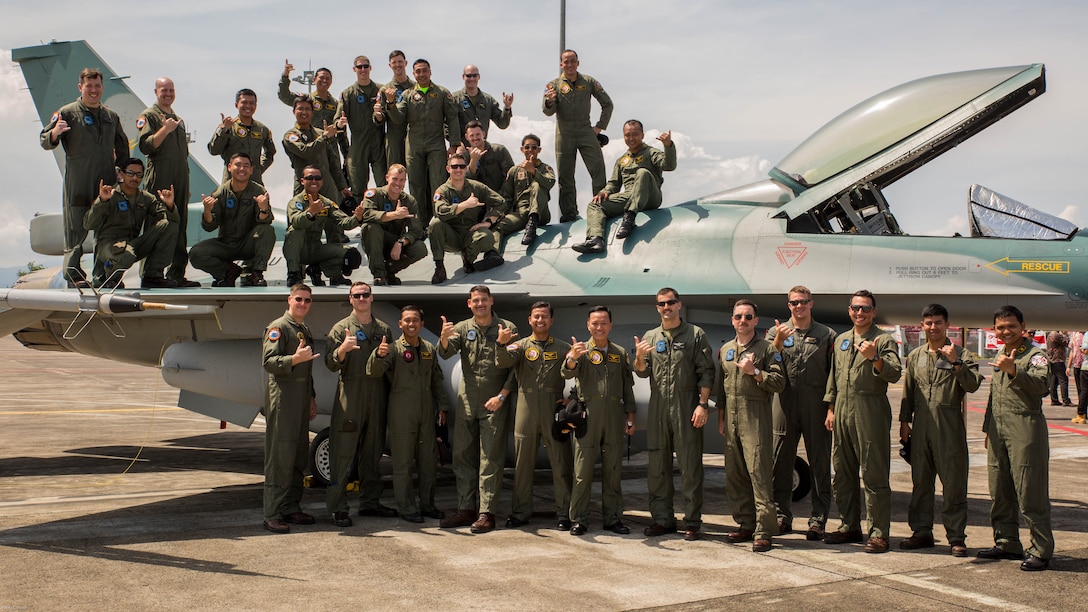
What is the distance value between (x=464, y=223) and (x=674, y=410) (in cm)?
365

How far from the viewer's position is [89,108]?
8.91 metres

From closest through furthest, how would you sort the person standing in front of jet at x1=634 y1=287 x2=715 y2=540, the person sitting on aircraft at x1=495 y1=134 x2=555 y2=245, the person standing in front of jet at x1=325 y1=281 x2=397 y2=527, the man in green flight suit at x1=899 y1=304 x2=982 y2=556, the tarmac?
the tarmac, the man in green flight suit at x1=899 y1=304 x2=982 y2=556, the person standing in front of jet at x1=634 y1=287 x2=715 y2=540, the person standing in front of jet at x1=325 y1=281 x2=397 y2=527, the person sitting on aircraft at x1=495 y1=134 x2=555 y2=245

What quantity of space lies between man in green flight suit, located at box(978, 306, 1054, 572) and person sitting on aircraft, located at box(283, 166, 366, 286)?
→ 5659 millimetres

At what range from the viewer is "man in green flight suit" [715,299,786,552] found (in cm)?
628

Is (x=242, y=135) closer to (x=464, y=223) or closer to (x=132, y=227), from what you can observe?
(x=132, y=227)

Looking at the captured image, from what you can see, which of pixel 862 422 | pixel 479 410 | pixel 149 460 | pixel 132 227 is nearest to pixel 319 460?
pixel 479 410

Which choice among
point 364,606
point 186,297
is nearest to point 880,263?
point 364,606

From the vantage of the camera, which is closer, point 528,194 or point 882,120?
point 882,120

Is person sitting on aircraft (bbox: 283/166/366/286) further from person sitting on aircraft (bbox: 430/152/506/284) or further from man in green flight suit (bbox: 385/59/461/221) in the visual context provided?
man in green flight suit (bbox: 385/59/461/221)

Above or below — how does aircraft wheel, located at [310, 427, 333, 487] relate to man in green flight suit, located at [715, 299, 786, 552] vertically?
below

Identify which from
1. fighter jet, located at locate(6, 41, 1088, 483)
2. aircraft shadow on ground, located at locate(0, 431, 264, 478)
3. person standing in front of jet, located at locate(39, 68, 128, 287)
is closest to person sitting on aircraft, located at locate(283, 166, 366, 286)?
fighter jet, located at locate(6, 41, 1088, 483)

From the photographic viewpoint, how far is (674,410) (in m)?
6.63

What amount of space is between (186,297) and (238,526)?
2469 mm

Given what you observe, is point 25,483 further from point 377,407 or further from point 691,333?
point 691,333
